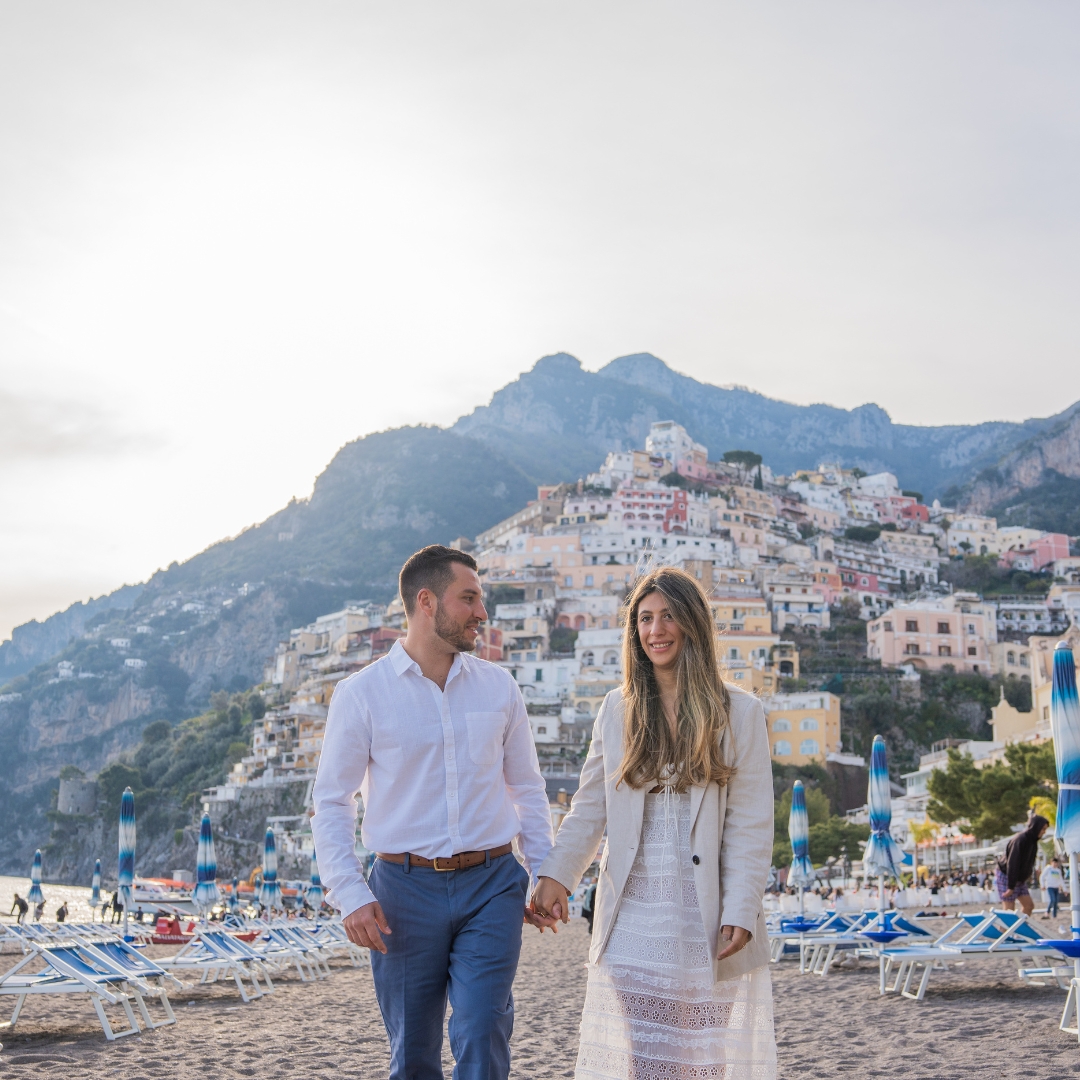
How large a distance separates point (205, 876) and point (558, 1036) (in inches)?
486

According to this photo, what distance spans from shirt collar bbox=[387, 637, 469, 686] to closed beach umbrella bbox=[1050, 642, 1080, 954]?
3.72 metres

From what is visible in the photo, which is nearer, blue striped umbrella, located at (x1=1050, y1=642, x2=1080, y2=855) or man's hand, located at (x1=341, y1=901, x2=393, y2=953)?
man's hand, located at (x1=341, y1=901, x2=393, y2=953)

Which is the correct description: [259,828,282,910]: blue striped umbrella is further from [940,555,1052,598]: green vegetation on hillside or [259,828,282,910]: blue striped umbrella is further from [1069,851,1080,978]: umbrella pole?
[940,555,1052,598]: green vegetation on hillside

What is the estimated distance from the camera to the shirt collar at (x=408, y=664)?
11.4 feet

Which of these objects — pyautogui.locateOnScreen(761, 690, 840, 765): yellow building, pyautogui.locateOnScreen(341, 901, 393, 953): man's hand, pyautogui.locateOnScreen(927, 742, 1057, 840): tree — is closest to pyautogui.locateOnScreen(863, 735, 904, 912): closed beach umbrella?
pyautogui.locateOnScreen(341, 901, 393, 953): man's hand

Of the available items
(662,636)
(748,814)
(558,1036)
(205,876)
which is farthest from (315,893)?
(748,814)

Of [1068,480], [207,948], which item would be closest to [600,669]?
[207,948]

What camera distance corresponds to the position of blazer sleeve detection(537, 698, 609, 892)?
3.28m

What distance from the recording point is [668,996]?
116 inches

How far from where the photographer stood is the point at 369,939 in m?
3.15

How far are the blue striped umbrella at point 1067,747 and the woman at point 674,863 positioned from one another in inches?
136

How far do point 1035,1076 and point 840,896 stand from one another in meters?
16.2

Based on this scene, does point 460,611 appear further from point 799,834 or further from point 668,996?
point 799,834

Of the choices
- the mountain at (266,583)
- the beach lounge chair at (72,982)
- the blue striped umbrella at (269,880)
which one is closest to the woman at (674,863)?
the beach lounge chair at (72,982)
